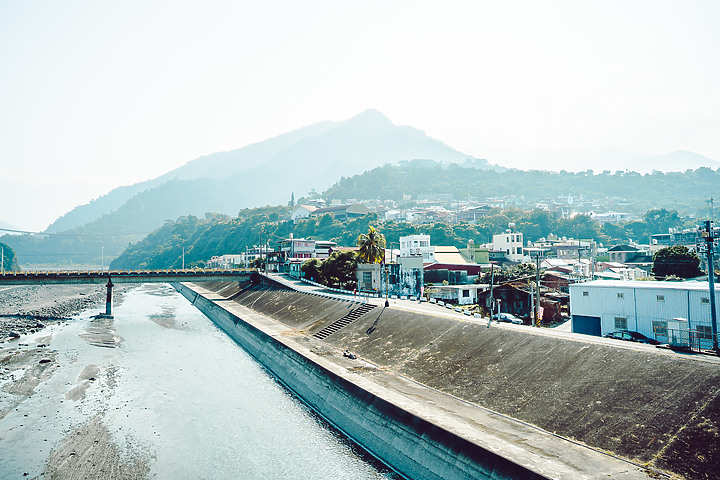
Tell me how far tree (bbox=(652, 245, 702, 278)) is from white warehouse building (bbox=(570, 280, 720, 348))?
144 ft

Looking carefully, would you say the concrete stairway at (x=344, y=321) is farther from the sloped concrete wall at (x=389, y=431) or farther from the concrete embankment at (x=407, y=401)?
the sloped concrete wall at (x=389, y=431)

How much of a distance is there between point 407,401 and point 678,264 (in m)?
65.5

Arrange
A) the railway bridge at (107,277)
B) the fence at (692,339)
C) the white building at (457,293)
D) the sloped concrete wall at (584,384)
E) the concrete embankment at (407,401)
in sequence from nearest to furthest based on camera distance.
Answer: the sloped concrete wall at (584,384) → the concrete embankment at (407,401) → the fence at (692,339) → the white building at (457,293) → the railway bridge at (107,277)

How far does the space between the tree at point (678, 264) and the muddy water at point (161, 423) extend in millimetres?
63041

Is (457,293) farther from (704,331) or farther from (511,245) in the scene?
(511,245)

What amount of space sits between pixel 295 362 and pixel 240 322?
27.0 meters

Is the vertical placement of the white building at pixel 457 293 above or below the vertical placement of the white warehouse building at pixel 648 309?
below

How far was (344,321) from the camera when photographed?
5303 centimetres

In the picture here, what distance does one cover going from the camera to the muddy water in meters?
26.1

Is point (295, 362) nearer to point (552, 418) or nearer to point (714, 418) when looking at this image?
point (552, 418)

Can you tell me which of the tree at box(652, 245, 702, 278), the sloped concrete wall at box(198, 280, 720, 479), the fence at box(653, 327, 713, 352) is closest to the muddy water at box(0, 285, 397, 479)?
the sloped concrete wall at box(198, 280, 720, 479)

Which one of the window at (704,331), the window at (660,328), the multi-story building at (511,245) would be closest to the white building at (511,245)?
the multi-story building at (511,245)

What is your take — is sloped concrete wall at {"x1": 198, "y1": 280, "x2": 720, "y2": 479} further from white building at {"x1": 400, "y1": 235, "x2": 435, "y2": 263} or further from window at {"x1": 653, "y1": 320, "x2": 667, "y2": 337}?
white building at {"x1": 400, "y1": 235, "x2": 435, "y2": 263}

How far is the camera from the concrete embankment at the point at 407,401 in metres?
19.3
